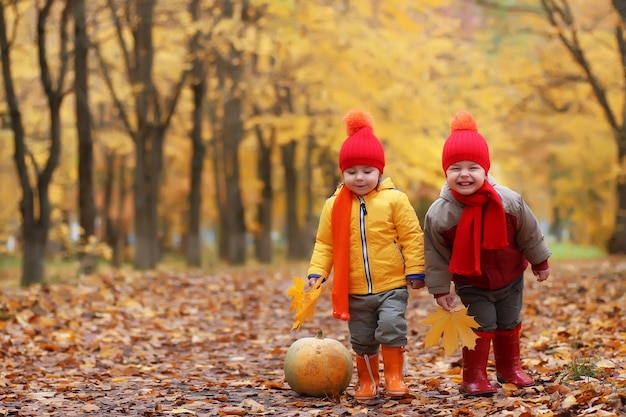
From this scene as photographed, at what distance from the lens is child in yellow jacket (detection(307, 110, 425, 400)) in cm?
555

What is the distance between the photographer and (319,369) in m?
5.70

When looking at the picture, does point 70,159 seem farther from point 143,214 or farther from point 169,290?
point 169,290

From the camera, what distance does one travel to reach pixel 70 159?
30031mm

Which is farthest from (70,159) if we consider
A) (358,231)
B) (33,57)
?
(358,231)

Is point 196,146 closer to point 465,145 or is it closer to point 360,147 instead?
point 360,147

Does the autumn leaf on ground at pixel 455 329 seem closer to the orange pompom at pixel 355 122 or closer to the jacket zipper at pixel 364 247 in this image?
the jacket zipper at pixel 364 247

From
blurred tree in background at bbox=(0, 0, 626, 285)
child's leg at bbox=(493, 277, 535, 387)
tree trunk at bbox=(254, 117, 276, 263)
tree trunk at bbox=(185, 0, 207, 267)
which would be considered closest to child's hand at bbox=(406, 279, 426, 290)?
child's leg at bbox=(493, 277, 535, 387)

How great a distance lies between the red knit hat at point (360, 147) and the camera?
5.73 m

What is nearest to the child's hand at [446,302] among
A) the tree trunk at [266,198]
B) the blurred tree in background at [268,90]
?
the blurred tree in background at [268,90]

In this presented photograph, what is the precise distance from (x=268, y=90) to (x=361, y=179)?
1550 centimetres

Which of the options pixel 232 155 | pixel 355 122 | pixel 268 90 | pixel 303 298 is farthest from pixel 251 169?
pixel 303 298

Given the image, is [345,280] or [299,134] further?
[299,134]

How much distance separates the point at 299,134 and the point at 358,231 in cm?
1548

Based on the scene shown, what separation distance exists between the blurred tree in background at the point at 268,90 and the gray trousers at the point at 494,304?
880cm
